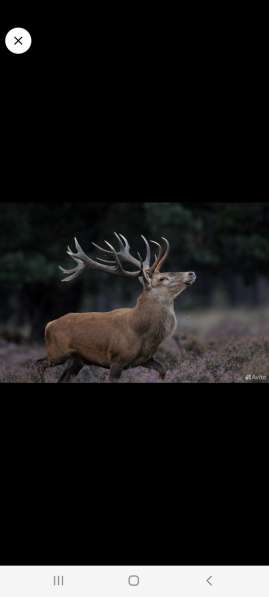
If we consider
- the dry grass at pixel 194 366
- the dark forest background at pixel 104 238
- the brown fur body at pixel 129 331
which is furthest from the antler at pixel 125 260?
the dark forest background at pixel 104 238

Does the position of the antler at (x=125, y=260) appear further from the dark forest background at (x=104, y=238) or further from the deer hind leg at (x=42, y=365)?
the dark forest background at (x=104, y=238)

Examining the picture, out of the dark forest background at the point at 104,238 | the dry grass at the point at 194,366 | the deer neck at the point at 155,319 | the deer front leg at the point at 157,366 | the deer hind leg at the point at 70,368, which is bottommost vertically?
the deer front leg at the point at 157,366

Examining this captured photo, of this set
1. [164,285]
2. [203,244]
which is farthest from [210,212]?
[164,285]

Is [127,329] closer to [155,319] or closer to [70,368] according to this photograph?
[155,319]

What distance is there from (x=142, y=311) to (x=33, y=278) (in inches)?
236

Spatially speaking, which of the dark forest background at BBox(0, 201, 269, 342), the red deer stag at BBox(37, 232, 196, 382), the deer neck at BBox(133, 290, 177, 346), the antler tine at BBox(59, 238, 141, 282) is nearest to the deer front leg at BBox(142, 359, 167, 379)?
the red deer stag at BBox(37, 232, 196, 382)

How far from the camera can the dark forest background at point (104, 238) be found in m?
14.9

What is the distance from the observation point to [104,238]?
53.7ft

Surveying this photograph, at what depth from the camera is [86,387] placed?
28.9 ft

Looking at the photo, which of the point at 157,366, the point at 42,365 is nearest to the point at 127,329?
the point at 157,366

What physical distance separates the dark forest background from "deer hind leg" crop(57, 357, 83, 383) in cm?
540

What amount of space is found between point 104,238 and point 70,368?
6.93m

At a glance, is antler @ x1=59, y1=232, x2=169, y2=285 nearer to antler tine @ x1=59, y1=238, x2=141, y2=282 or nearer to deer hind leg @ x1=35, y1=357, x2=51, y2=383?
antler tine @ x1=59, y1=238, x2=141, y2=282

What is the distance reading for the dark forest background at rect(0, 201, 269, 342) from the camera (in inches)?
588
